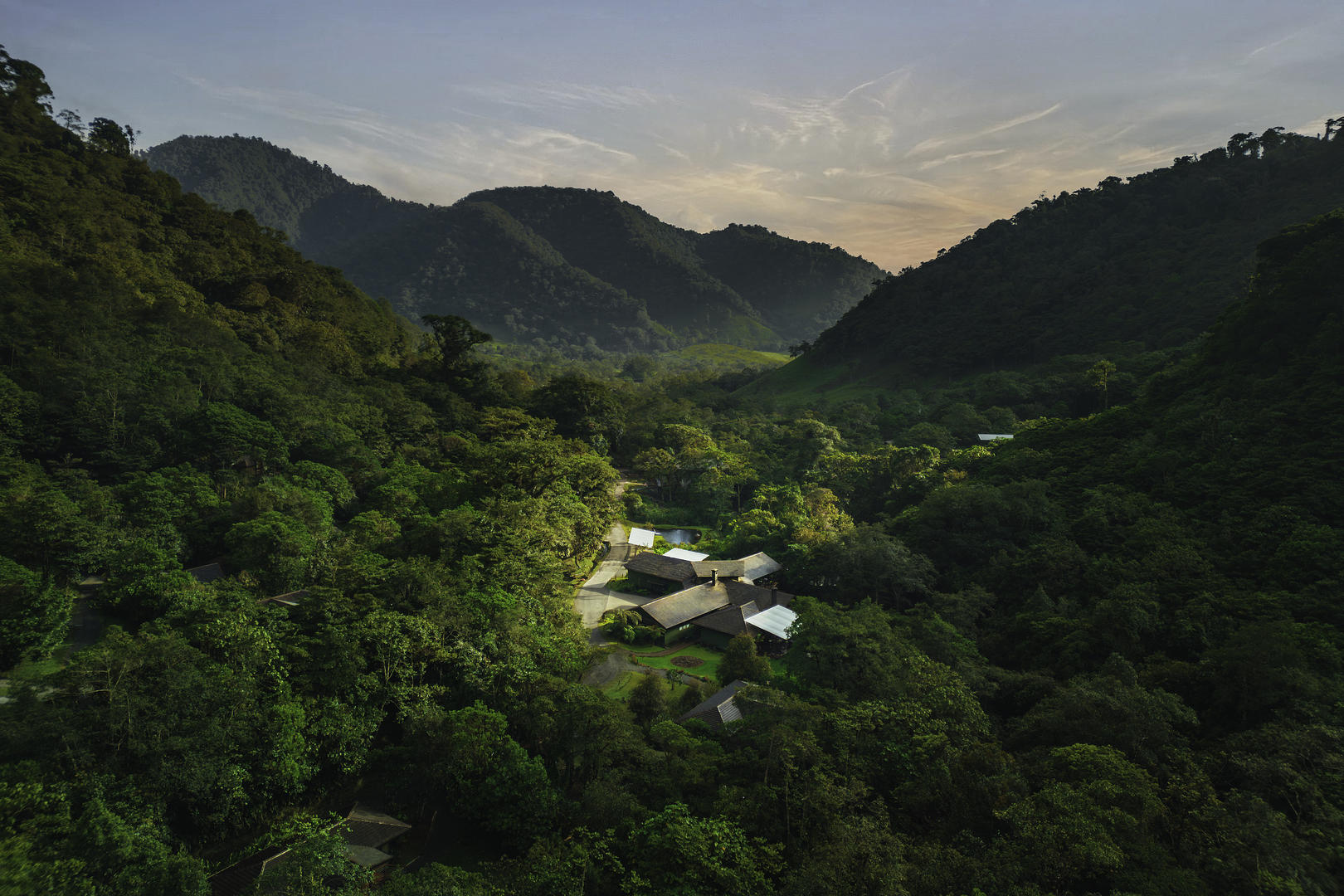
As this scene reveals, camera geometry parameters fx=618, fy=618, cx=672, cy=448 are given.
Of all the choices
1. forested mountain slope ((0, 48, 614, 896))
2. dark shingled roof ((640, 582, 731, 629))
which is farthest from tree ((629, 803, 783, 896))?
dark shingled roof ((640, 582, 731, 629))

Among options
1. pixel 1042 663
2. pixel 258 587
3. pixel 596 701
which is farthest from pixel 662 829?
pixel 258 587

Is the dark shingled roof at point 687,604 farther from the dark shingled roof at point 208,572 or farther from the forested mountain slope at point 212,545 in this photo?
the dark shingled roof at point 208,572

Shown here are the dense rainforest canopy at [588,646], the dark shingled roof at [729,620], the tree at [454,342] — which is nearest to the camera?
the dense rainforest canopy at [588,646]

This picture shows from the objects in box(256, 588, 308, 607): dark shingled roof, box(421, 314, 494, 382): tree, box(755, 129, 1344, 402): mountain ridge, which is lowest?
box(256, 588, 308, 607): dark shingled roof

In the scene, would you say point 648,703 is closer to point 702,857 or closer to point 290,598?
point 702,857

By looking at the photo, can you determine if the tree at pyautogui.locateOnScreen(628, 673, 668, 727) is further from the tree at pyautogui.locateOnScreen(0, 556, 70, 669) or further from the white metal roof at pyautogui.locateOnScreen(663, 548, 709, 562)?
the tree at pyautogui.locateOnScreen(0, 556, 70, 669)

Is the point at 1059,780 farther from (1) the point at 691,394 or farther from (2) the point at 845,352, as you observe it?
(2) the point at 845,352

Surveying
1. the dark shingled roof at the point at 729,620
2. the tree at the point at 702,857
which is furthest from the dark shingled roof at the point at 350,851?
the dark shingled roof at the point at 729,620
